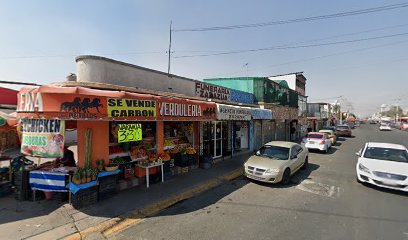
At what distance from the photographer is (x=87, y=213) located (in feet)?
17.2

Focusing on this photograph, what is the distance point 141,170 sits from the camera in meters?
7.48

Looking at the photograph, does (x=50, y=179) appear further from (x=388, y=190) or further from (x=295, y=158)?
(x=388, y=190)

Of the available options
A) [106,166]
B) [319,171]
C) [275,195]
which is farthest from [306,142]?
[106,166]

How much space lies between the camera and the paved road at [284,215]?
14.9 ft

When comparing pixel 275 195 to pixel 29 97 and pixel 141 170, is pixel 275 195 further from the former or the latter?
pixel 29 97

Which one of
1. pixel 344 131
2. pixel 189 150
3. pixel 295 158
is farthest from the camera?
pixel 344 131

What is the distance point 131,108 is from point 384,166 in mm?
8959

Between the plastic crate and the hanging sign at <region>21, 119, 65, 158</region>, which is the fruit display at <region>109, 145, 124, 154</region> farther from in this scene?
the hanging sign at <region>21, 119, 65, 158</region>

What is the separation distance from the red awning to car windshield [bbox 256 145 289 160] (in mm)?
11449

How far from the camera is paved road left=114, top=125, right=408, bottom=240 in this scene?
4555mm

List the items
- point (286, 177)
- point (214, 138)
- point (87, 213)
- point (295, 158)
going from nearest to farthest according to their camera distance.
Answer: point (87, 213), point (286, 177), point (295, 158), point (214, 138)

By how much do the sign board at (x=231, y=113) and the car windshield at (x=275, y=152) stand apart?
7.64ft

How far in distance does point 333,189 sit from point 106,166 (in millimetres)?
8023

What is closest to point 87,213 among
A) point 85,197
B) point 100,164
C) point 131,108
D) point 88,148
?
point 85,197
